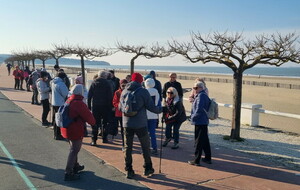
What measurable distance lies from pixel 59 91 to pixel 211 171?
4.40 m

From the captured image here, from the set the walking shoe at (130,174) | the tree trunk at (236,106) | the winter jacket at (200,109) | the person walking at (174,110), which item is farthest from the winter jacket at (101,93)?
the tree trunk at (236,106)

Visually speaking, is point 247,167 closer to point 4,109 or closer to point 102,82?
point 102,82

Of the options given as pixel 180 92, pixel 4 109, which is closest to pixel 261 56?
pixel 180 92

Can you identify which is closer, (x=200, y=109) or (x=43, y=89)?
(x=200, y=109)

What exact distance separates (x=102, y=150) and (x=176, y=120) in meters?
1.83

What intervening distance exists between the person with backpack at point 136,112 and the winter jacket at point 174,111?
66.8 inches

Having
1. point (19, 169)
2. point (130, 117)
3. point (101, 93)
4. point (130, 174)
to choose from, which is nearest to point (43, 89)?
point (101, 93)

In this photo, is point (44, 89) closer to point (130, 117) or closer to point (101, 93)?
point (101, 93)

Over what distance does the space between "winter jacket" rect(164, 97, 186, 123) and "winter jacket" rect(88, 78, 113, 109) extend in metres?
1.43

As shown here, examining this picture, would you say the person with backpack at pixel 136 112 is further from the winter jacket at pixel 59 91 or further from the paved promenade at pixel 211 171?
the winter jacket at pixel 59 91

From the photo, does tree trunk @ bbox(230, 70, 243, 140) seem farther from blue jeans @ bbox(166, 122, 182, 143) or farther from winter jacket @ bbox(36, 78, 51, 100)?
winter jacket @ bbox(36, 78, 51, 100)

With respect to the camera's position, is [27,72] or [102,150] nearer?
[102,150]

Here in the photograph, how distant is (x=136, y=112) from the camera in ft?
17.3

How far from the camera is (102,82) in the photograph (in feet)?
24.4
